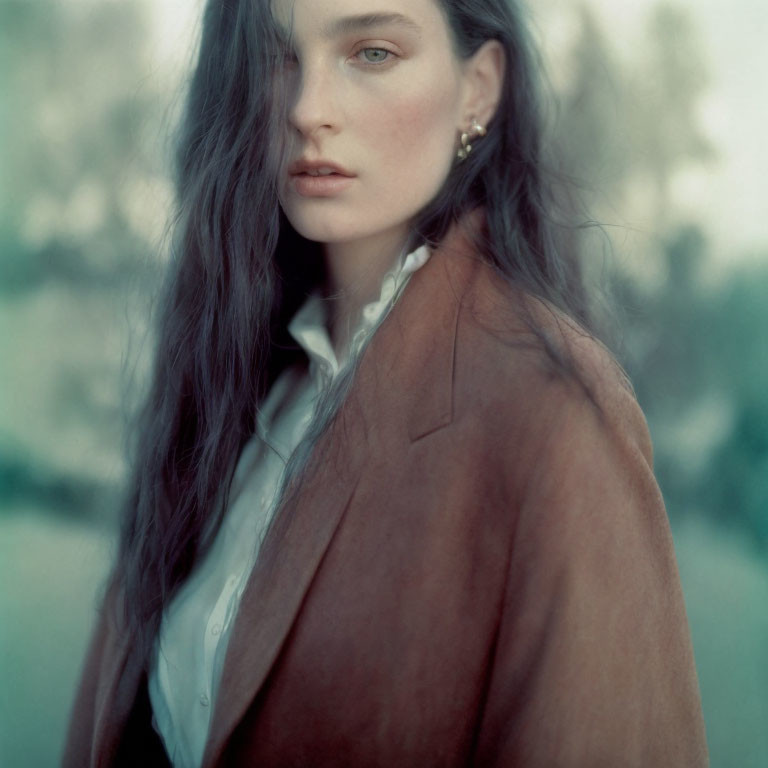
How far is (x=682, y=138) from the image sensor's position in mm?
1473

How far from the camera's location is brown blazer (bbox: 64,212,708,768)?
892 mm

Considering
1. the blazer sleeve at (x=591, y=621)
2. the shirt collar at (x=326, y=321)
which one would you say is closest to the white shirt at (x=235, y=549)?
the shirt collar at (x=326, y=321)

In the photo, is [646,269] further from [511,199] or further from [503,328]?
[503,328]

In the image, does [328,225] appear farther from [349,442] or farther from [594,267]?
[594,267]

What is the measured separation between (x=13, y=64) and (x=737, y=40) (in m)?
1.38

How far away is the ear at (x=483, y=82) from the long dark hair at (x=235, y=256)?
0.01 m

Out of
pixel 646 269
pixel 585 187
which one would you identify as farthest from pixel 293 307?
pixel 646 269

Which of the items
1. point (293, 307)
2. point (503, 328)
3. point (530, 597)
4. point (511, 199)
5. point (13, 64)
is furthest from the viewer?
point (13, 64)

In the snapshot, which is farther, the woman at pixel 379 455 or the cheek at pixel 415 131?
the cheek at pixel 415 131

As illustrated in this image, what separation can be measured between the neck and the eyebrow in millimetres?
277

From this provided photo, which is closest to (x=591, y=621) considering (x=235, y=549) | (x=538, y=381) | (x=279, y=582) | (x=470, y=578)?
(x=470, y=578)

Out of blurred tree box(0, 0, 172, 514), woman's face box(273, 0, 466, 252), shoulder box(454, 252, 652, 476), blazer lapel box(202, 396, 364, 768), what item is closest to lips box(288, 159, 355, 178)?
woman's face box(273, 0, 466, 252)

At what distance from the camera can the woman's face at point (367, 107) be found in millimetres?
1069

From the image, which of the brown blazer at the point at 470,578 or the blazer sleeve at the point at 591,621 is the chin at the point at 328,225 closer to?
the brown blazer at the point at 470,578
